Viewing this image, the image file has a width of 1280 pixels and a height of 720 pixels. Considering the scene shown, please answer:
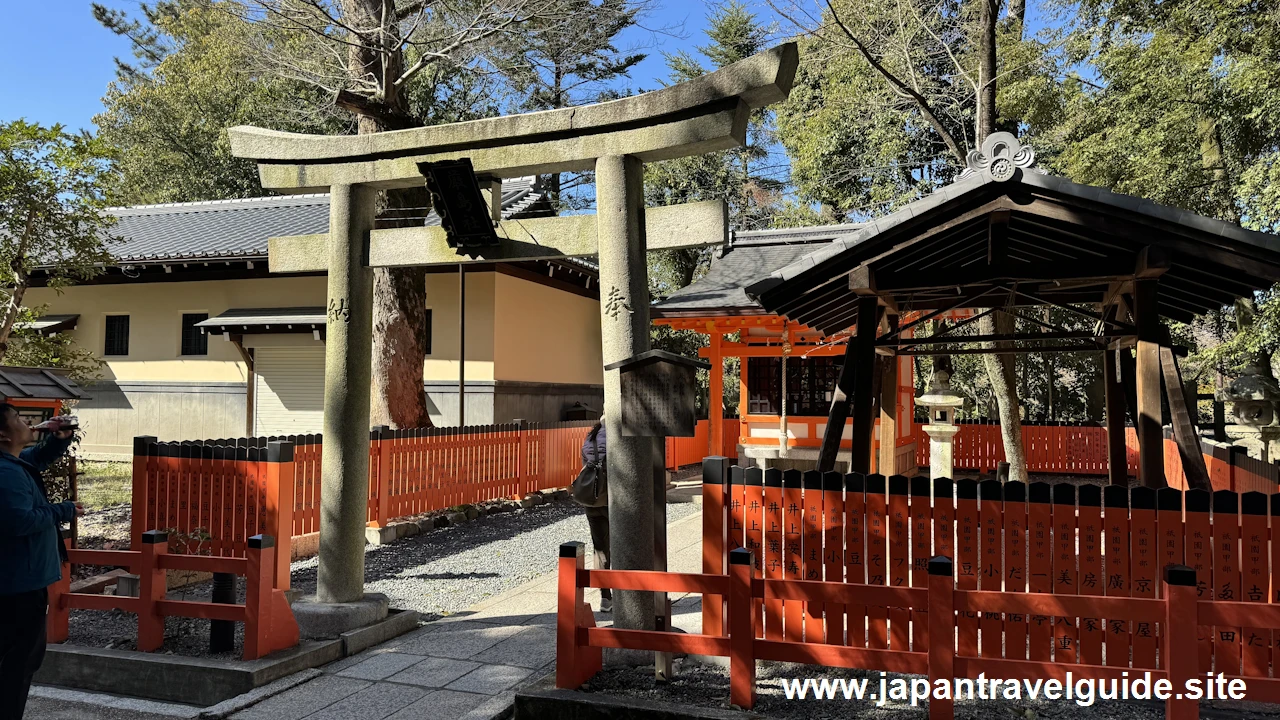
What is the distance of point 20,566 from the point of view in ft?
12.9

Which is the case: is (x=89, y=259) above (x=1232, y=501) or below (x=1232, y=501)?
above

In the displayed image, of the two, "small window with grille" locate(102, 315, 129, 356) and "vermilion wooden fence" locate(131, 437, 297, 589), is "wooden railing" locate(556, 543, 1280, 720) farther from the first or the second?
"small window with grille" locate(102, 315, 129, 356)

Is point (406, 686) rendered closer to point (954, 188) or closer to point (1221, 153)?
point (954, 188)

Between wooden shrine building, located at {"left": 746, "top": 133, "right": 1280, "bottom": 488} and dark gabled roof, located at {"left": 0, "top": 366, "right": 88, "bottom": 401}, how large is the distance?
6629 millimetres

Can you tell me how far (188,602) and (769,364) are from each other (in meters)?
12.1

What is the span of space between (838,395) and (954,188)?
184 centimetres

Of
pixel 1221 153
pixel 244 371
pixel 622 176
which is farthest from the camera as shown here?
pixel 244 371

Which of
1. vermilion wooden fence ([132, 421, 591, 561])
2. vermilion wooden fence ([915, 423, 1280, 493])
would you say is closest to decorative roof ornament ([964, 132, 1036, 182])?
vermilion wooden fence ([132, 421, 591, 561])

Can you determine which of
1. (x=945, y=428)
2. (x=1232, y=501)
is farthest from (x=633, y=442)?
(x=945, y=428)

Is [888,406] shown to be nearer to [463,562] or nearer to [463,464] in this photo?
[463,562]

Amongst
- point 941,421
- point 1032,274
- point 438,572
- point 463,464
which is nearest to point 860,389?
point 1032,274

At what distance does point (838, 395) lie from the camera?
639 cm

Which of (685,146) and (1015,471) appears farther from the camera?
(1015,471)

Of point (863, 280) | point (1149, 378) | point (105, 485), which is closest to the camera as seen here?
point (1149, 378)
